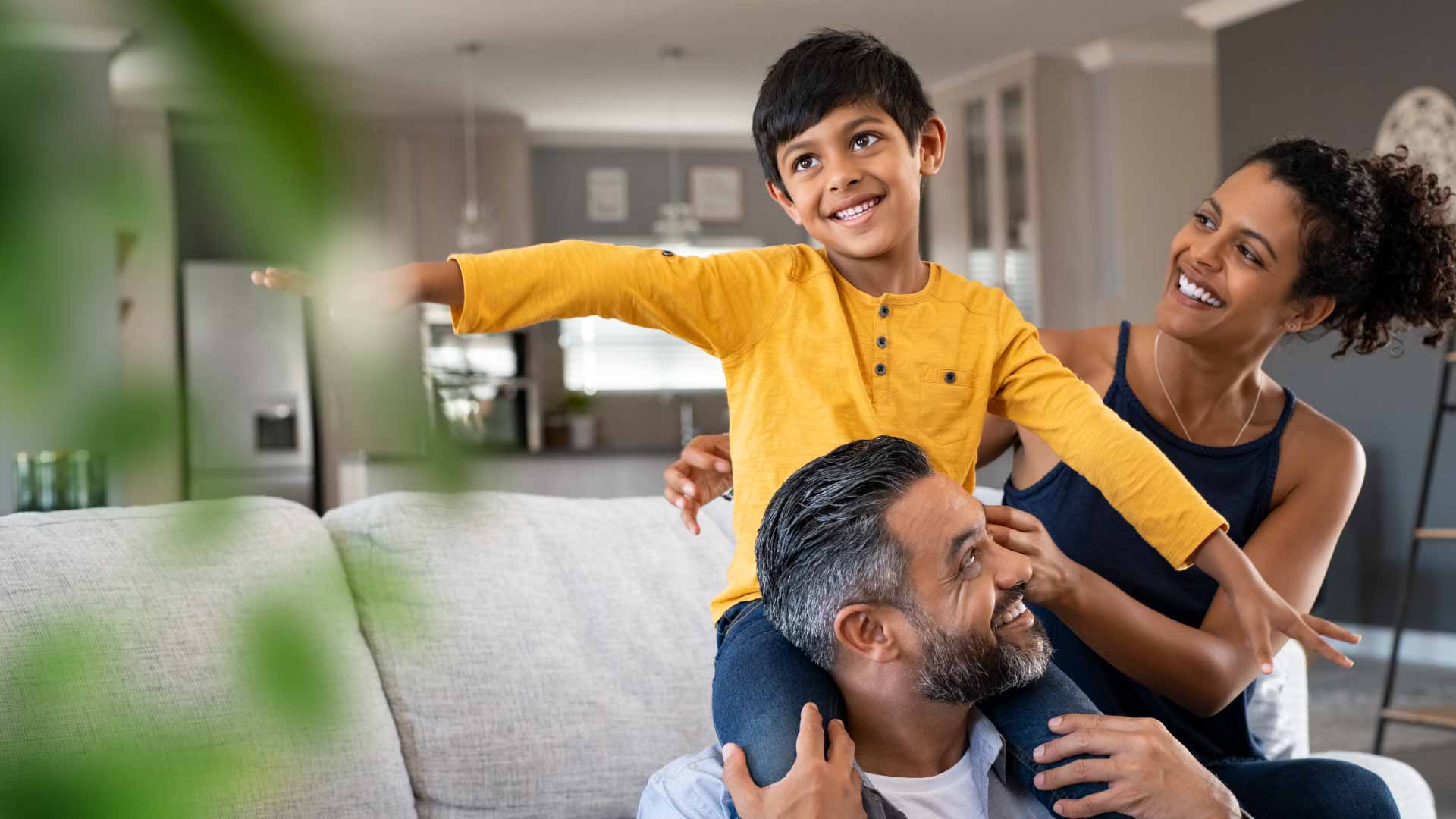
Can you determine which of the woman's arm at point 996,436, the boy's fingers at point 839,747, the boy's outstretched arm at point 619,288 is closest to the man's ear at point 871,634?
the boy's fingers at point 839,747

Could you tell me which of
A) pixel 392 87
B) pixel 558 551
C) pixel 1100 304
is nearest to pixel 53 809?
pixel 392 87

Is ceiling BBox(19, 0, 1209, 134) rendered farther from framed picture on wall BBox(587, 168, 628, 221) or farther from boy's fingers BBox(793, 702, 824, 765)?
boy's fingers BBox(793, 702, 824, 765)

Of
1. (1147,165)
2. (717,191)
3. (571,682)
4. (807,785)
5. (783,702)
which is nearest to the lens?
(807,785)

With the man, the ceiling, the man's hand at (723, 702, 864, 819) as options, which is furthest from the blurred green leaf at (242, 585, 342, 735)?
the ceiling

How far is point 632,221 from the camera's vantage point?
9852mm

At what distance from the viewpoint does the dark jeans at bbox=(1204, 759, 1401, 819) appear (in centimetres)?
172

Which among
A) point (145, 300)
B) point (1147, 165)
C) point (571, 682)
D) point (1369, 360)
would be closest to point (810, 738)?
point (571, 682)

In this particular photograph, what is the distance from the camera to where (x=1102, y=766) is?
4.91ft

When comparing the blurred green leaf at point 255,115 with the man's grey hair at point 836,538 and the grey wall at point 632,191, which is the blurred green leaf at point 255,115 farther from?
the grey wall at point 632,191

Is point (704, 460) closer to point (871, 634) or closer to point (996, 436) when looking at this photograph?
point (871, 634)

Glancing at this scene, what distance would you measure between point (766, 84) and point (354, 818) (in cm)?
113

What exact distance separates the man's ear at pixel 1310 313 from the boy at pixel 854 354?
1.72 feet

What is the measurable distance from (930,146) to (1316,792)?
3.35 ft

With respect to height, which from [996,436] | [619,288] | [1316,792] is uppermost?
[619,288]
